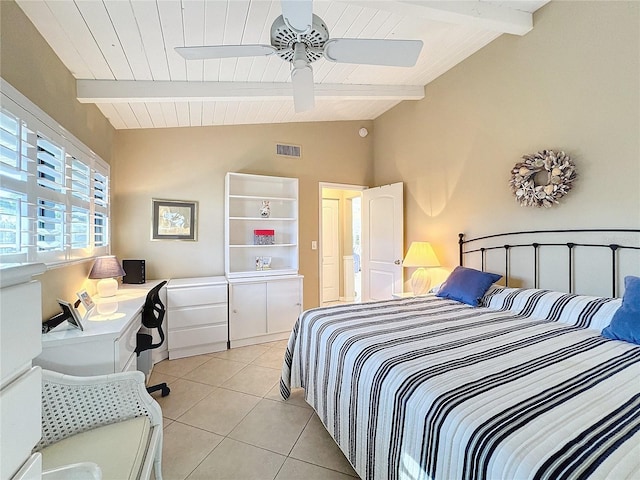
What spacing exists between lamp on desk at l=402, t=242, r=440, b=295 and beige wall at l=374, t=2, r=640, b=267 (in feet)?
0.77

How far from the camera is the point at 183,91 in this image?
2600mm

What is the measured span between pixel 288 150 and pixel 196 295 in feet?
7.56

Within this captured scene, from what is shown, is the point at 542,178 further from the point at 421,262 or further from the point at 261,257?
the point at 261,257

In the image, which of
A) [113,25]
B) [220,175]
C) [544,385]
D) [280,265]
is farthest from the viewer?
[280,265]

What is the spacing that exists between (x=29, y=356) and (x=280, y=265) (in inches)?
147

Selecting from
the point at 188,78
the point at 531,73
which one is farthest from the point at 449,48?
the point at 188,78

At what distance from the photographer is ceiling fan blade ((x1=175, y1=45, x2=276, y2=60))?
1.64 meters

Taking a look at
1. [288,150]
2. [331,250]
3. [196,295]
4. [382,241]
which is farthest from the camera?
[331,250]

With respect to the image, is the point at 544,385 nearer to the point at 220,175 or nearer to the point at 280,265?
the point at 280,265

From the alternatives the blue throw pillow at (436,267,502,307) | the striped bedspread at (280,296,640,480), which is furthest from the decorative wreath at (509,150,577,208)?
the striped bedspread at (280,296,640,480)

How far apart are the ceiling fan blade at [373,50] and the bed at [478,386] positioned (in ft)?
5.47

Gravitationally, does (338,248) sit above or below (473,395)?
above

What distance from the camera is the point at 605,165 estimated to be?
218 cm

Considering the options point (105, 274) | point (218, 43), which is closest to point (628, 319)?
point (218, 43)
